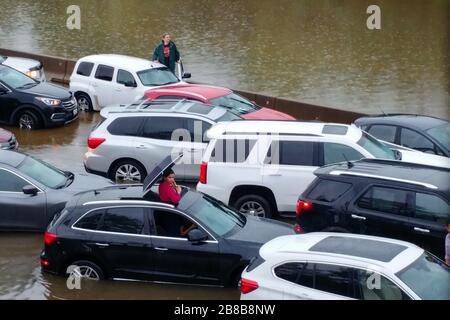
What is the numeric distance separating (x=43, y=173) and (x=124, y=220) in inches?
124

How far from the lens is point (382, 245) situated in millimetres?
10305

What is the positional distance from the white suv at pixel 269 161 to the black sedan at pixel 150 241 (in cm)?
225

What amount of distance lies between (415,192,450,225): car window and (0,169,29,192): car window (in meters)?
6.08

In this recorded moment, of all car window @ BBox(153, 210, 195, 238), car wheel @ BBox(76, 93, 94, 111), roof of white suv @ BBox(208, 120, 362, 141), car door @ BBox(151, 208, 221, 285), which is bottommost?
car door @ BBox(151, 208, 221, 285)

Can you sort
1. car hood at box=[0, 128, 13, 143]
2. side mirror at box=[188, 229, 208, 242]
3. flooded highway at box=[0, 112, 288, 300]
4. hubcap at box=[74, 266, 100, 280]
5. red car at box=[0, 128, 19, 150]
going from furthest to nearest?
car hood at box=[0, 128, 13, 143] < red car at box=[0, 128, 19, 150] < hubcap at box=[74, 266, 100, 280] < flooded highway at box=[0, 112, 288, 300] < side mirror at box=[188, 229, 208, 242]

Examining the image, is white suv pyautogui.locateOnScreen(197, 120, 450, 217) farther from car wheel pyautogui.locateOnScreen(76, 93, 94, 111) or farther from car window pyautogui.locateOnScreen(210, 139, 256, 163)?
car wheel pyautogui.locateOnScreen(76, 93, 94, 111)

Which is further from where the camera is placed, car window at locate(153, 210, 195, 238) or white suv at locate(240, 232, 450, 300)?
car window at locate(153, 210, 195, 238)

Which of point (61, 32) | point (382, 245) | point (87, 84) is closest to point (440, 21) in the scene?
point (61, 32)

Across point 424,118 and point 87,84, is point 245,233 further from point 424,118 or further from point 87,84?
point 87,84

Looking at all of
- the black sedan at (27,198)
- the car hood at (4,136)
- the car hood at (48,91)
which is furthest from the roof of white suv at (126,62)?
the black sedan at (27,198)

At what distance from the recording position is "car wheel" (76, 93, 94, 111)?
22.8 m

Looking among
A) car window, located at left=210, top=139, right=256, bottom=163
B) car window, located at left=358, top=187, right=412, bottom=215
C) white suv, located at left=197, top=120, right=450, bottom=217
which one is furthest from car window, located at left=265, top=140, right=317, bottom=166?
car window, located at left=358, top=187, right=412, bottom=215

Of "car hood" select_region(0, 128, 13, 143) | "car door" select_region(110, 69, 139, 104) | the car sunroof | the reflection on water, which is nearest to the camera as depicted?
the car sunroof

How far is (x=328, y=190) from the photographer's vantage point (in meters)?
13.0
